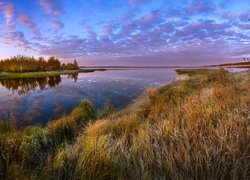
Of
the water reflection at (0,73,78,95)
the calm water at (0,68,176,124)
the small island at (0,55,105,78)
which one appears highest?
the small island at (0,55,105,78)

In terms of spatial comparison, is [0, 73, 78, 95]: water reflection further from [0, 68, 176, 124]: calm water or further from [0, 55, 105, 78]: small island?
[0, 55, 105, 78]: small island

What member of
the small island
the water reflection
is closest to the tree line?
the small island

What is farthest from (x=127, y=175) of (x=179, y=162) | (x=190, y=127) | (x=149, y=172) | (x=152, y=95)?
(x=152, y=95)

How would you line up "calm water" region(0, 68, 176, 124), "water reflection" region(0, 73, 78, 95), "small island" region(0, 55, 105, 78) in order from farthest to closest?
"small island" region(0, 55, 105, 78), "water reflection" region(0, 73, 78, 95), "calm water" region(0, 68, 176, 124)

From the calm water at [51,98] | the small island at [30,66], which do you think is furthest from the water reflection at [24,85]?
the small island at [30,66]

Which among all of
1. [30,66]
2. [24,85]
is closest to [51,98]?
[24,85]

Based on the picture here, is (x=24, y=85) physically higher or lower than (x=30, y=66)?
lower

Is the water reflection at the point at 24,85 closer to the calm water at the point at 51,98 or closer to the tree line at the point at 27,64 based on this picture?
the calm water at the point at 51,98

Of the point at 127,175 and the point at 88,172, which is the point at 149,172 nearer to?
the point at 127,175

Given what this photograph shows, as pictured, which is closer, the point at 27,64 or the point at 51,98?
the point at 51,98

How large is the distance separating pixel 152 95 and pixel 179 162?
15.2 m

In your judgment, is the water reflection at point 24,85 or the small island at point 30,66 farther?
the small island at point 30,66

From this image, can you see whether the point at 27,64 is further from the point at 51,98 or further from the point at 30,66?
the point at 51,98

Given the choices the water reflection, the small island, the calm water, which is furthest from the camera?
the small island
